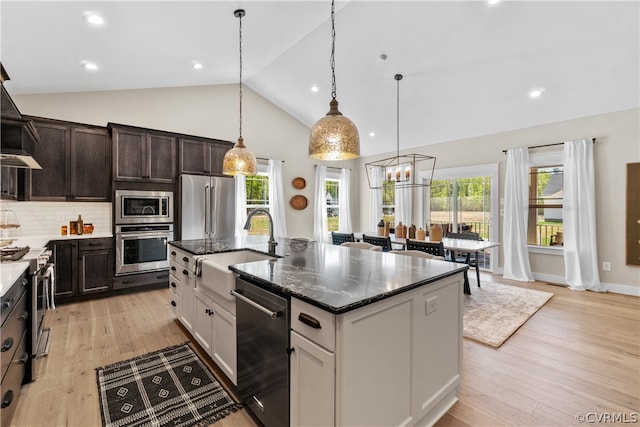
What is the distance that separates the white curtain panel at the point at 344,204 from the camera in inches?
295

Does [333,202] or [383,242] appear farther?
[333,202]

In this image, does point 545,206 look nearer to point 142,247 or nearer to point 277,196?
point 277,196

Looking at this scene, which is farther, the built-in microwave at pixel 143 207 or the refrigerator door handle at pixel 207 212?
the refrigerator door handle at pixel 207 212

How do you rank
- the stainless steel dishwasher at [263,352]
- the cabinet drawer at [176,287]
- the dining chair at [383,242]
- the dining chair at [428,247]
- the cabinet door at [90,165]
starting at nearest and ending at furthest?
the stainless steel dishwasher at [263,352] < the cabinet drawer at [176,287] < the dining chair at [428,247] < the cabinet door at [90,165] < the dining chair at [383,242]

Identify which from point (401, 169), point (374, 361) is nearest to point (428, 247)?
point (401, 169)

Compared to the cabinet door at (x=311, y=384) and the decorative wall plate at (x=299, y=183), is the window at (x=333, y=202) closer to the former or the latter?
the decorative wall plate at (x=299, y=183)

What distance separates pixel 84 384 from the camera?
2162 millimetres

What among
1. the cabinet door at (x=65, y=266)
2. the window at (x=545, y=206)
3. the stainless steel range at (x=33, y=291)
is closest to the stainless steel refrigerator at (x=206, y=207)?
the cabinet door at (x=65, y=266)

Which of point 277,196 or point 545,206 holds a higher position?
point 277,196

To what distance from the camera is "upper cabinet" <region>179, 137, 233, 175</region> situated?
184 inches

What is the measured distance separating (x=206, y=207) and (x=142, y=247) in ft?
3.55

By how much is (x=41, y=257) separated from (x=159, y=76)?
2.92 m

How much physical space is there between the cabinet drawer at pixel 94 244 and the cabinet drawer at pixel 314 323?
388 cm

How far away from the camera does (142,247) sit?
4.27m
